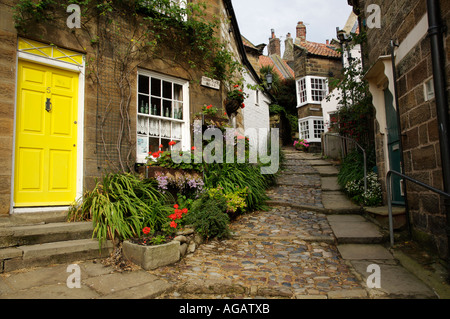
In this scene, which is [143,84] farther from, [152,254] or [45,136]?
[152,254]

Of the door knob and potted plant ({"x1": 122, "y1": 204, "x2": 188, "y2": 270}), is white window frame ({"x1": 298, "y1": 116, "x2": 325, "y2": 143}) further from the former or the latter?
the door knob

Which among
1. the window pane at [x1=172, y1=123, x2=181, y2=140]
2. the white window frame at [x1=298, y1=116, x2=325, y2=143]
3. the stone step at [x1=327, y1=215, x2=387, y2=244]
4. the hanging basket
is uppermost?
the white window frame at [x1=298, y1=116, x2=325, y2=143]

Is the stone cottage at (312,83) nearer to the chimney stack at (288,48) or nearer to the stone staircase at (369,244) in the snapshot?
the chimney stack at (288,48)

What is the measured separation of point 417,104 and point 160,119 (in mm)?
4427

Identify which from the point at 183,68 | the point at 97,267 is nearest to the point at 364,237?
the point at 97,267

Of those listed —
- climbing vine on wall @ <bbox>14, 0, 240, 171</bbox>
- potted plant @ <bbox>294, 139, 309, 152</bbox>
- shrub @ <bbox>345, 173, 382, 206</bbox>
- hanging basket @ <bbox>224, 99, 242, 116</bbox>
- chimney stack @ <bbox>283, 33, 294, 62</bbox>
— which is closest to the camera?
climbing vine on wall @ <bbox>14, 0, 240, 171</bbox>

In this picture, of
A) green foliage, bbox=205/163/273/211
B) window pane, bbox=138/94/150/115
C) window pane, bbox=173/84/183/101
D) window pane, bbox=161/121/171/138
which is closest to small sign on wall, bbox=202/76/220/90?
window pane, bbox=173/84/183/101

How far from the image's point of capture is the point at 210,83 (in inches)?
270

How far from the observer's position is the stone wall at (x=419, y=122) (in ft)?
11.4

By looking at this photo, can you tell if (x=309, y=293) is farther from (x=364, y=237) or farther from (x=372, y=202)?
(x=372, y=202)

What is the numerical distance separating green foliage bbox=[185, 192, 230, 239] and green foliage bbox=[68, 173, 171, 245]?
Result: 436mm

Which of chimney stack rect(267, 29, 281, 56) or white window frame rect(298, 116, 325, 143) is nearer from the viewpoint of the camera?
white window frame rect(298, 116, 325, 143)

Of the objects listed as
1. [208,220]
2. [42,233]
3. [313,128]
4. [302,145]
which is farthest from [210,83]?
[313,128]

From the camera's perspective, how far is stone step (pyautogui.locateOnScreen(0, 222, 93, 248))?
343cm
